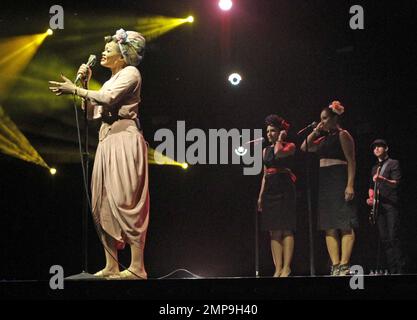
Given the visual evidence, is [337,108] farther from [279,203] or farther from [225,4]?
[225,4]

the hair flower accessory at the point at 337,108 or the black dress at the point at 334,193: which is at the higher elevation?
the hair flower accessory at the point at 337,108

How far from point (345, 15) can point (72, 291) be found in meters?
3.15

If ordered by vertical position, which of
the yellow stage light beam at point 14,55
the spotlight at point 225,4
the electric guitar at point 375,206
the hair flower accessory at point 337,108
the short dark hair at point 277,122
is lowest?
the electric guitar at point 375,206

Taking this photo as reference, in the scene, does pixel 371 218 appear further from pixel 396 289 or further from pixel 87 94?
pixel 87 94

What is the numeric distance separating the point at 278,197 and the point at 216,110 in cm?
92

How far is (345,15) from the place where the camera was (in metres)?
6.32

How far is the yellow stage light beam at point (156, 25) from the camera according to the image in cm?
628

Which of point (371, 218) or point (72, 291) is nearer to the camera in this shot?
point (72, 291)

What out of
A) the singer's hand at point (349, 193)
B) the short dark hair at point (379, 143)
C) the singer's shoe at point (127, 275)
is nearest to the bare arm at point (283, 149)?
the singer's hand at point (349, 193)

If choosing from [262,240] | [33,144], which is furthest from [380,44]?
[33,144]

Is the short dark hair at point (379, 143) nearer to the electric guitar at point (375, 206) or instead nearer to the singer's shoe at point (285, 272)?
the electric guitar at point (375, 206)

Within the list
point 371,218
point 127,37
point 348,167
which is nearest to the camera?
point 127,37

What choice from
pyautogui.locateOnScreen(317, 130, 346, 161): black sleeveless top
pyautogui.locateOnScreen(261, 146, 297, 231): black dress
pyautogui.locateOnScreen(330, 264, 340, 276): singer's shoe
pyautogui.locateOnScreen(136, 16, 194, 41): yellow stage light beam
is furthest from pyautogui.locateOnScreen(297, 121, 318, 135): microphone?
pyautogui.locateOnScreen(136, 16, 194, 41): yellow stage light beam

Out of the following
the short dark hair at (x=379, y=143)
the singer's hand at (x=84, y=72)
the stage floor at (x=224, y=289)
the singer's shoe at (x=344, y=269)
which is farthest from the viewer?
the short dark hair at (x=379, y=143)
